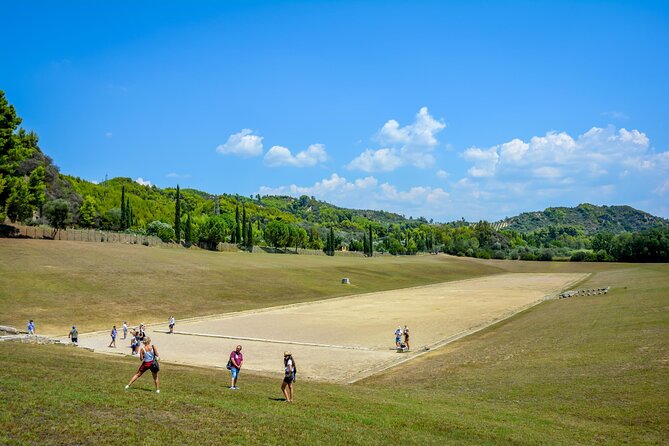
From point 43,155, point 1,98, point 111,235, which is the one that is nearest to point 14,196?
point 1,98

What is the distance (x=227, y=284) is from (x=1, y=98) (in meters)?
46.8

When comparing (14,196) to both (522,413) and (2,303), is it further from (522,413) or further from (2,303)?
(522,413)

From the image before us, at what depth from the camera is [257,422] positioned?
1653 centimetres

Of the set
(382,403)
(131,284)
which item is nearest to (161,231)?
(131,284)

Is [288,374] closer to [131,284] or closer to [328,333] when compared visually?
[328,333]

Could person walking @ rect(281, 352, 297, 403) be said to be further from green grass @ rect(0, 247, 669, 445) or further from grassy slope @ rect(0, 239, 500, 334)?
grassy slope @ rect(0, 239, 500, 334)

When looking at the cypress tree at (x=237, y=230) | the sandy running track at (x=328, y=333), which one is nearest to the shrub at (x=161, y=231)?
the cypress tree at (x=237, y=230)

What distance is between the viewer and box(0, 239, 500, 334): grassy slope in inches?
2141

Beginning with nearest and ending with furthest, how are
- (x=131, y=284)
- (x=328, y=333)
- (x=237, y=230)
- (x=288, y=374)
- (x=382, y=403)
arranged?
(x=288, y=374)
(x=382, y=403)
(x=328, y=333)
(x=131, y=284)
(x=237, y=230)

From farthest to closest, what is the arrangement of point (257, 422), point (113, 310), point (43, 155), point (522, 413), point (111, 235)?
point (43, 155)
point (111, 235)
point (113, 310)
point (522, 413)
point (257, 422)

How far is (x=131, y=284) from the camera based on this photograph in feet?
230

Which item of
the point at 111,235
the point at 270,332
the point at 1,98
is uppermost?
the point at 1,98

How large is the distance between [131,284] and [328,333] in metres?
33.5

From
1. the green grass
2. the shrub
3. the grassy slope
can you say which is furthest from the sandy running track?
the shrub
